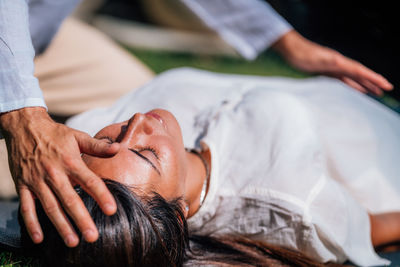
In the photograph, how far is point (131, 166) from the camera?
5.69 ft

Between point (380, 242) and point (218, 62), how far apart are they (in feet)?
13.6

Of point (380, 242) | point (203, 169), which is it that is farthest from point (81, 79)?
point (380, 242)

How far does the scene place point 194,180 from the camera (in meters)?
2.12

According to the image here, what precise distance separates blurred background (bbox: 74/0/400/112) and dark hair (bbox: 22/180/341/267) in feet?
6.53

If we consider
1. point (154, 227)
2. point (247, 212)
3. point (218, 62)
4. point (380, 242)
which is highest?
point (154, 227)

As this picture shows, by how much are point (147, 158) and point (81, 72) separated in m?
1.90

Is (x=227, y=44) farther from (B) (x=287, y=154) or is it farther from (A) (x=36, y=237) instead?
(A) (x=36, y=237)

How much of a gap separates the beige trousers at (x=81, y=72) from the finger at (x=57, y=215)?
6.47ft

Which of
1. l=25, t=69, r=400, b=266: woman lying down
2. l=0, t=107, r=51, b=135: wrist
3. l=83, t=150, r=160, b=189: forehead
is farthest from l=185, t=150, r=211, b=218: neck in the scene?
l=0, t=107, r=51, b=135: wrist

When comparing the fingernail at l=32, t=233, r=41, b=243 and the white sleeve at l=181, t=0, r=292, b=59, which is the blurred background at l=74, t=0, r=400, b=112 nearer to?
the white sleeve at l=181, t=0, r=292, b=59

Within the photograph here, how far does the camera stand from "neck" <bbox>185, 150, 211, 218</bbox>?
2086 mm

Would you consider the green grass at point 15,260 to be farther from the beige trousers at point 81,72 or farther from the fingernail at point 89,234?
the beige trousers at point 81,72

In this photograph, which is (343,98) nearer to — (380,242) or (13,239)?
(380,242)

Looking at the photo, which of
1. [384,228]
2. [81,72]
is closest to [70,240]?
[384,228]
